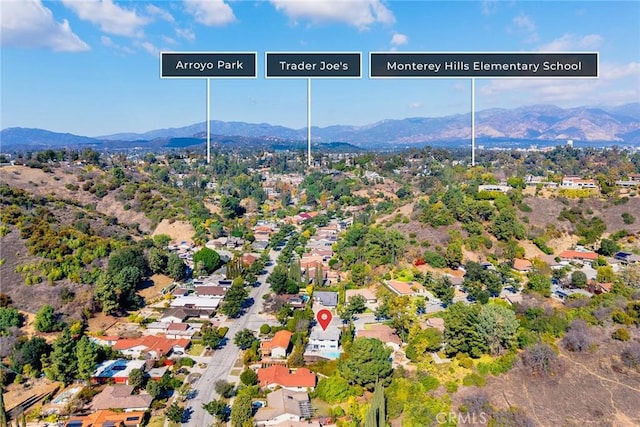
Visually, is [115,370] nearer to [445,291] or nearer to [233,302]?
[233,302]

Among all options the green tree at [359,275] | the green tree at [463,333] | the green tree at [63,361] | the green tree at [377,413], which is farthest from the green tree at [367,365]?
the green tree at [359,275]

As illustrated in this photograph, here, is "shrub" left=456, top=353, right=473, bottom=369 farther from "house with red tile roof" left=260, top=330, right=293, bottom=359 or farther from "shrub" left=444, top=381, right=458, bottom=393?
"house with red tile roof" left=260, top=330, right=293, bottom=359

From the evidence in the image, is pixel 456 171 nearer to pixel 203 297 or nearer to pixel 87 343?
pixel 203 297

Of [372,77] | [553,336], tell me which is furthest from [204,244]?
[372,77]

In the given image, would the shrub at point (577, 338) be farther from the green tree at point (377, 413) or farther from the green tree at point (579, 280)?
the green tree at point (377, 413)

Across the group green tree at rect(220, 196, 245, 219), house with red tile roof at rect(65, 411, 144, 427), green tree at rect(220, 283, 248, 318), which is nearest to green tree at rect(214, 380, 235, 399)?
house with red tile roof at rect(65, 411, 144, 427)

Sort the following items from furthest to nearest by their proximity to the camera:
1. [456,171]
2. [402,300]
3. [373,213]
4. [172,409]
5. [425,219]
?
[456,171]
[373,213]
[425,219]
[402,300]
[172,409]

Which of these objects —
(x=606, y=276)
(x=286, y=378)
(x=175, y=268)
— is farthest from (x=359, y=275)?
(x=606, y=276)
